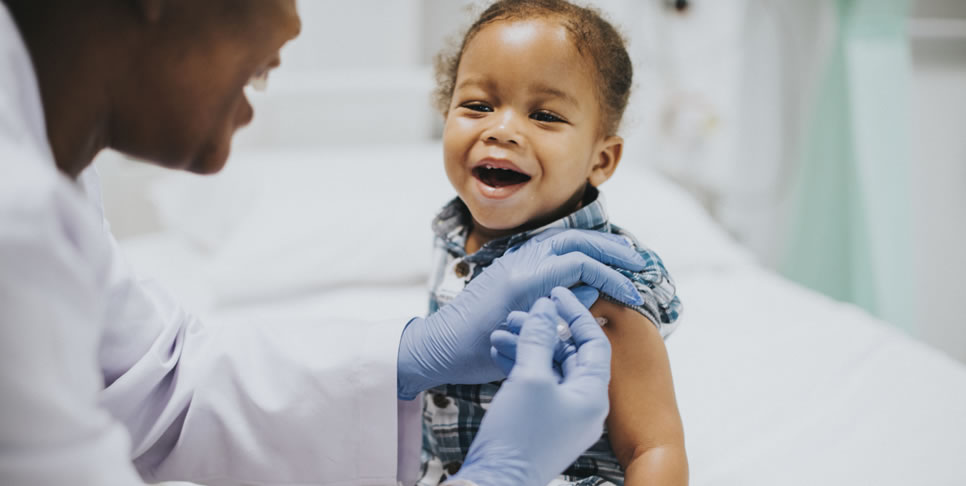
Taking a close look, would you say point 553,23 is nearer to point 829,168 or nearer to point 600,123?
point 600,123

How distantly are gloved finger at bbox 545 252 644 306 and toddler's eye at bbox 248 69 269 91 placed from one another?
15.5 inches

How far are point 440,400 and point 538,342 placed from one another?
30 cm

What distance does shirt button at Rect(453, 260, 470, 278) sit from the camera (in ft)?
3.07

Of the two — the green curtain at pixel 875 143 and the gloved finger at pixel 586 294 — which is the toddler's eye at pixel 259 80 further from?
the green curtain at pixel 875 143

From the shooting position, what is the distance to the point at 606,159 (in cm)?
94

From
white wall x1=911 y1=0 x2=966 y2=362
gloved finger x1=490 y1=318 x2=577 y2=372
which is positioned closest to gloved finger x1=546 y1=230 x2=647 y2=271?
gloved finger x1=490 y1=318 x2=577 y2=372

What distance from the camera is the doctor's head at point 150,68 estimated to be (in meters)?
0.54

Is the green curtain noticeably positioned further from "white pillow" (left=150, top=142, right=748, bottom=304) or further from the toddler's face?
the toddler's face

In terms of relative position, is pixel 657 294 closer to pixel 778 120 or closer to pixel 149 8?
pixel 149 8

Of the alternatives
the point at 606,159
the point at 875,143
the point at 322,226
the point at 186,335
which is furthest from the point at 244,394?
the point at 875,143

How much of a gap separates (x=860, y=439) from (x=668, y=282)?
430 millimetres

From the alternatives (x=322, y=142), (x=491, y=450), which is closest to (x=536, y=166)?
(x=491, y=450)

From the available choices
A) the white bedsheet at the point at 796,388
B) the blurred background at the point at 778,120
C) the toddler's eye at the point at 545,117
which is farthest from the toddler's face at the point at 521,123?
the blurred background at the point at 778,120

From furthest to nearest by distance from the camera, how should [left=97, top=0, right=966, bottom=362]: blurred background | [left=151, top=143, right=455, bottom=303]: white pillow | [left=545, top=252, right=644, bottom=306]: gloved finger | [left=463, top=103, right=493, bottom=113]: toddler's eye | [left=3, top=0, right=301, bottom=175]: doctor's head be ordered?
[left=97, top=0, right=966, bottom=362]: blurred background < [left=151, top=143, right=455, bottom=303]: white pillow < [left=463, top=103, right=493, bottom=113]: toddler's eye < [left=545, top=252, right=644, bottom=306]: gloved finger < [left=3, top=0, right=301, bottom=175]: doctor's head
